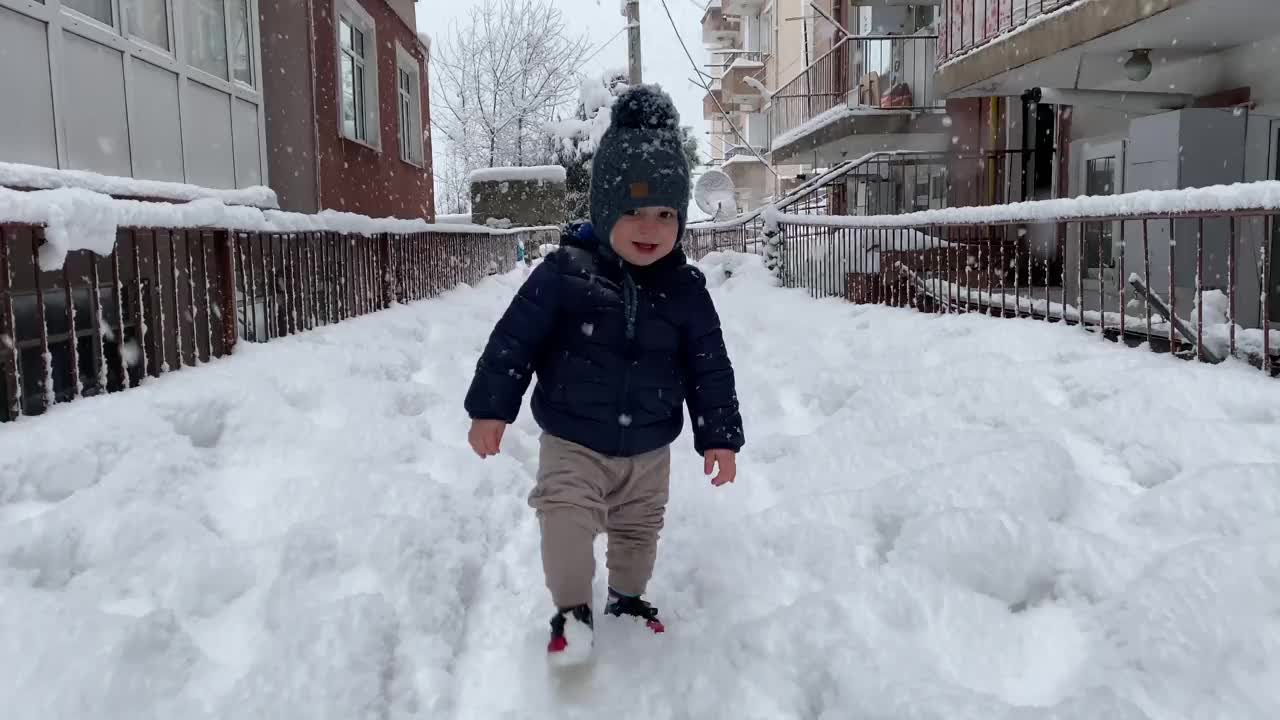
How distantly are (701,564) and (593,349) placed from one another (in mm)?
1055

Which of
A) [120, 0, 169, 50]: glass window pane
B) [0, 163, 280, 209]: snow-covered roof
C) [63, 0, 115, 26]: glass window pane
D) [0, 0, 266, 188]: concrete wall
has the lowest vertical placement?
[0, 163, 280, 209]: snow-covered roof

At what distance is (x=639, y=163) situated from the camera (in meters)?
2.59

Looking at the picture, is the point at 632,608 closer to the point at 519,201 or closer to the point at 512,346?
the point at 512,346

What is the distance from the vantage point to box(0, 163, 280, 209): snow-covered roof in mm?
4953

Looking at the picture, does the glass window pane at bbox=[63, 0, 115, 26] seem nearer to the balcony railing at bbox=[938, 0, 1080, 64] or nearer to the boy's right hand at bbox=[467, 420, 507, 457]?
the boy's right hand at bbox=[467, 420, 507, 457]

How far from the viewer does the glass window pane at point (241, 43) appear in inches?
341

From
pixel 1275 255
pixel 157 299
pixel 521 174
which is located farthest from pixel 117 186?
pixel 521 174

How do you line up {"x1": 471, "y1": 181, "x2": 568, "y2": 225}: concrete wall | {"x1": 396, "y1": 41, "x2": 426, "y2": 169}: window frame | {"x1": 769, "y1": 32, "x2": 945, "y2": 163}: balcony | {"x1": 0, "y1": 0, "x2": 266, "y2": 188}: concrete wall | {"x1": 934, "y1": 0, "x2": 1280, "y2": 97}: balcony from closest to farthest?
1. {"x1": 0, "y1": 0, "x2": 266, "y2": 188}: concrete wall
2. {"x1": 934, "y1": 0, "x2": 1280, "y2": 97}: balcony
3. {"x1": 396, "y1": 41, "x2": 426, "y2": 169}: window frame
4. {"x1": 769, "y1": 32, "x2": 945, "y2": 163}: balcony
5. {"x1": 471, "y1": 181, "x2": 568, "y2": 225}: concrete wall

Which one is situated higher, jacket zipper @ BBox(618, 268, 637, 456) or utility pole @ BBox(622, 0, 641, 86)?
utility pole @ BBox(622, 0, 641, 86)

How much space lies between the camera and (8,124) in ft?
17.0

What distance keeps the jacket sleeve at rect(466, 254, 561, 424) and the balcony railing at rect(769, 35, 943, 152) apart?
15.0 metres

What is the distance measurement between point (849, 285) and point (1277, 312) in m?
4.15

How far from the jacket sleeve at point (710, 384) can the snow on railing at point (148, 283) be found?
2716 mm

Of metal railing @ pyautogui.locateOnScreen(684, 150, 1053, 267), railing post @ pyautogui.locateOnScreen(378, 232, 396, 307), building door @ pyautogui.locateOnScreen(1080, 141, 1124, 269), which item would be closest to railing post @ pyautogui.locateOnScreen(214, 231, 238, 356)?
railing post @ pyautogui.locateOnScreen(378, 232, 396, 307)
